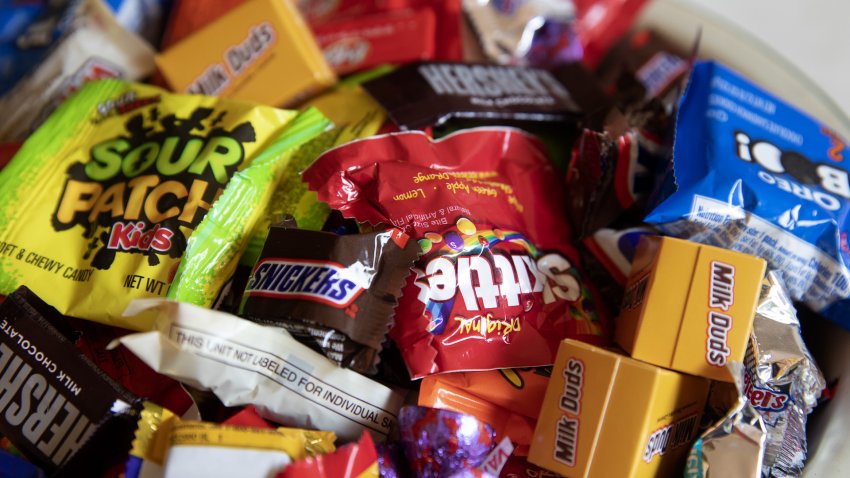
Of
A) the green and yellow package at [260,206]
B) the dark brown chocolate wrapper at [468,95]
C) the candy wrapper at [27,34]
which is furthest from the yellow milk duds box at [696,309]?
the candy wrapper at [27,34]

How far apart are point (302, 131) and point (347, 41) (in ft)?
1.75

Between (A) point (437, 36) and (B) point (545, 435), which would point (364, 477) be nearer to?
(B) point (545, 435)

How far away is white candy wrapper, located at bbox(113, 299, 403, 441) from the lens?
1142 millimetres

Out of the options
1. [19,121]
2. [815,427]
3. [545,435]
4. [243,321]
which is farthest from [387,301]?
[19,121]

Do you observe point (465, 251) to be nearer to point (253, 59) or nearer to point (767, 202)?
point (767, 202)

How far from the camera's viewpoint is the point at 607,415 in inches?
43.7

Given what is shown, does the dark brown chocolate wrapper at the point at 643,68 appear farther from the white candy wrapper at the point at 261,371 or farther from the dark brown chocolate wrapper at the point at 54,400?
the dark brown chocolate wrapper at the point at 54,400

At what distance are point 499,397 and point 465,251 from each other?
281 mm

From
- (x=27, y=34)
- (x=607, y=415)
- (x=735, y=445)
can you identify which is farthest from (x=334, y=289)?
(x=27, y=34)

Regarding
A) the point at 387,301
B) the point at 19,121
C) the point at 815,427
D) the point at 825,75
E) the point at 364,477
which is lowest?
the point at 825,75

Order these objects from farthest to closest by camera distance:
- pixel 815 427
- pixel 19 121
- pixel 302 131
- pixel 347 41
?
pixel 347 41 < pixel 19 121 < pixel 302 131 < pixel 815 427

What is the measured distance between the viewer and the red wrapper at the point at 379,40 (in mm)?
1862

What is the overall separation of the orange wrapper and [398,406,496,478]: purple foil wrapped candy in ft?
0.34

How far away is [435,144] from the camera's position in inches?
59.3
